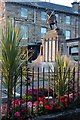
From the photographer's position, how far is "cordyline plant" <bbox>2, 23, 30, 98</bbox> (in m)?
4.46

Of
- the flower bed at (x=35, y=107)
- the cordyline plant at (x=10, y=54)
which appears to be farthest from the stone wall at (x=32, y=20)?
the cordyline plant at (x=10, y=54)

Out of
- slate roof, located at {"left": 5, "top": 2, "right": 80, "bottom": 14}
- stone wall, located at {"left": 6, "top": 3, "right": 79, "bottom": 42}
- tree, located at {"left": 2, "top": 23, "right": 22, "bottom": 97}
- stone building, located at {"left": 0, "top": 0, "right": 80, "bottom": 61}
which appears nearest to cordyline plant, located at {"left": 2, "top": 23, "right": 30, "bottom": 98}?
tree, located at {"left": 2, "top": 23, "right": 22, "bottom": 97}

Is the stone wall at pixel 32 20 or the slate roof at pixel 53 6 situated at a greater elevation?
the slate roof at pixel 53 6

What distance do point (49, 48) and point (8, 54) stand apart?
7532 mm

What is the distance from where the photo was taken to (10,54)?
14.7ft

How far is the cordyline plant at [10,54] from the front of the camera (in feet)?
14.6

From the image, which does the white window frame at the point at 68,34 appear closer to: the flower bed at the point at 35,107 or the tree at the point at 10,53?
the flower bed at the point at 35,107

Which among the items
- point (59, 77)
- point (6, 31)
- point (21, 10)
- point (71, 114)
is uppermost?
point (21, 10)

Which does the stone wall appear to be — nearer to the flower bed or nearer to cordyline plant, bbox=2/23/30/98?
the flower bed

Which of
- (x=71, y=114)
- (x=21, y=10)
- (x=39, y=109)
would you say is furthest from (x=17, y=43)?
(x=21, y=10)

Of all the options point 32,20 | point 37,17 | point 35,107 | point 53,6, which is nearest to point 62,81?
point 35,107

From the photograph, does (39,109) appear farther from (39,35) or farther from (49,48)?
(39,35)

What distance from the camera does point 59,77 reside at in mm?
5676

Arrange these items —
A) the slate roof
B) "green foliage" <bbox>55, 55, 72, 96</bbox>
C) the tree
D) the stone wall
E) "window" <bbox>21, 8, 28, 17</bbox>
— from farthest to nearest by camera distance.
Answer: the slate roof → "window" <bbox>21, 8, 28, 17</bbox> → the stone wall → "green foliage" <bbox>55, 55, 72, 96</bbox> → the tree
